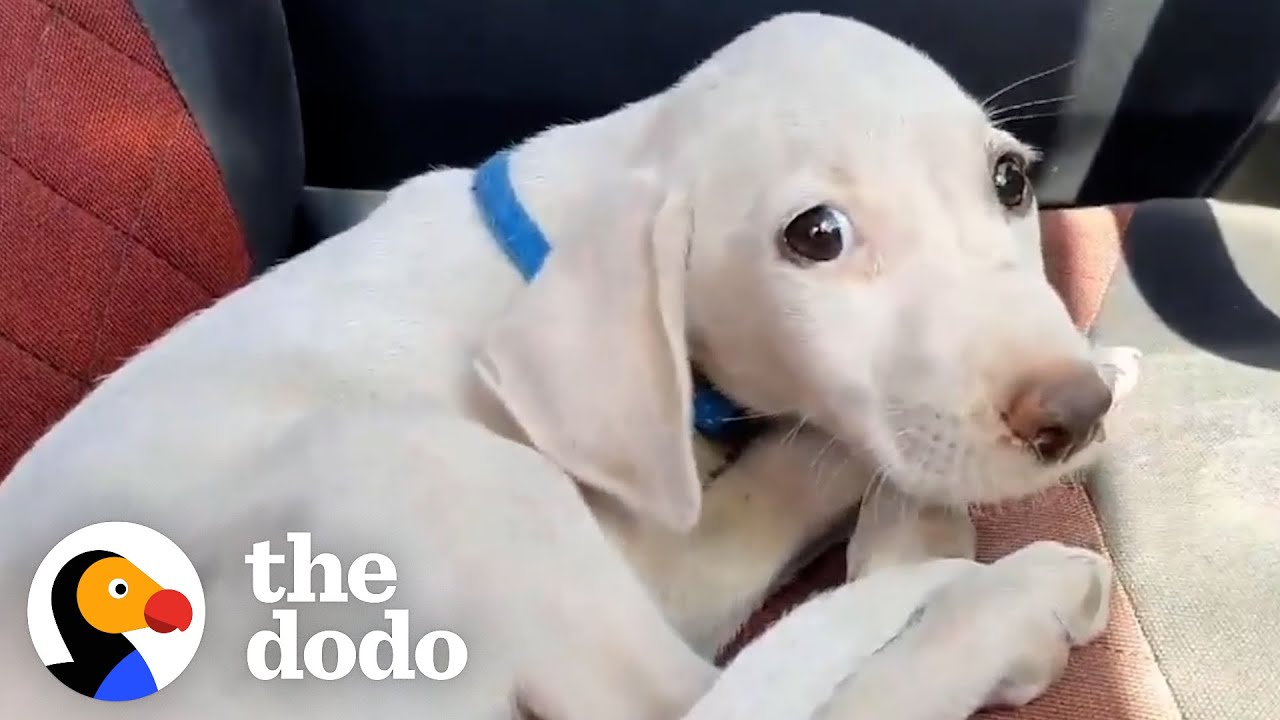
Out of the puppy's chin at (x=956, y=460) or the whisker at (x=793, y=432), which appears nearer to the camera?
the puppy's chin at (x=956, y=460)

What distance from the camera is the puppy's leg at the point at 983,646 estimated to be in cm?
98

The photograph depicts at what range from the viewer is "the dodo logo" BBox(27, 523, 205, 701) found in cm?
96

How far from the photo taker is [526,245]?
1.21 m

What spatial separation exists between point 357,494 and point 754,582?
13.9 inches

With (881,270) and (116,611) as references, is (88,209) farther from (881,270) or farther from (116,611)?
(881,270)

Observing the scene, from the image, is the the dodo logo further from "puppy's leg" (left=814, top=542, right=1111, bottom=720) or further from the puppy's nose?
the puppy's nose

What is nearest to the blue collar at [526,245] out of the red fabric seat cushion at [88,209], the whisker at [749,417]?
the whisker at [749,417]

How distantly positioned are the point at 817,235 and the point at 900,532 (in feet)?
0.83

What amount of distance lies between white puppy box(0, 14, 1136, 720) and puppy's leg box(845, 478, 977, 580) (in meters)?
0.04

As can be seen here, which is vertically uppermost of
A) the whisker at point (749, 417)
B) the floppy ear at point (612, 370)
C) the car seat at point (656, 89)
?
the floppy ear at point (612, 370)

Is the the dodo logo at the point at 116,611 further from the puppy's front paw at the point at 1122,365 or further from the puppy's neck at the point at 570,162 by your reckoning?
the puppy's front paw at the point at 1122,365

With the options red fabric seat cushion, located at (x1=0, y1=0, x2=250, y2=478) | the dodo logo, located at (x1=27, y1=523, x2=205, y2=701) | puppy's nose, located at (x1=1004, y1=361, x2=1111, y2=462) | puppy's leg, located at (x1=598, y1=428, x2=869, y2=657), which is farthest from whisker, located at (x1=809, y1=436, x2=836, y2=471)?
red fabric seat cushion, located at (x1=0, y1=0, x2=250, y2=478)

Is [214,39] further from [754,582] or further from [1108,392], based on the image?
[1108,392]

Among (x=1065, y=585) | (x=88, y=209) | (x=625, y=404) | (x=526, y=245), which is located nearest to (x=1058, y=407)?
(x=1065, y=585)
